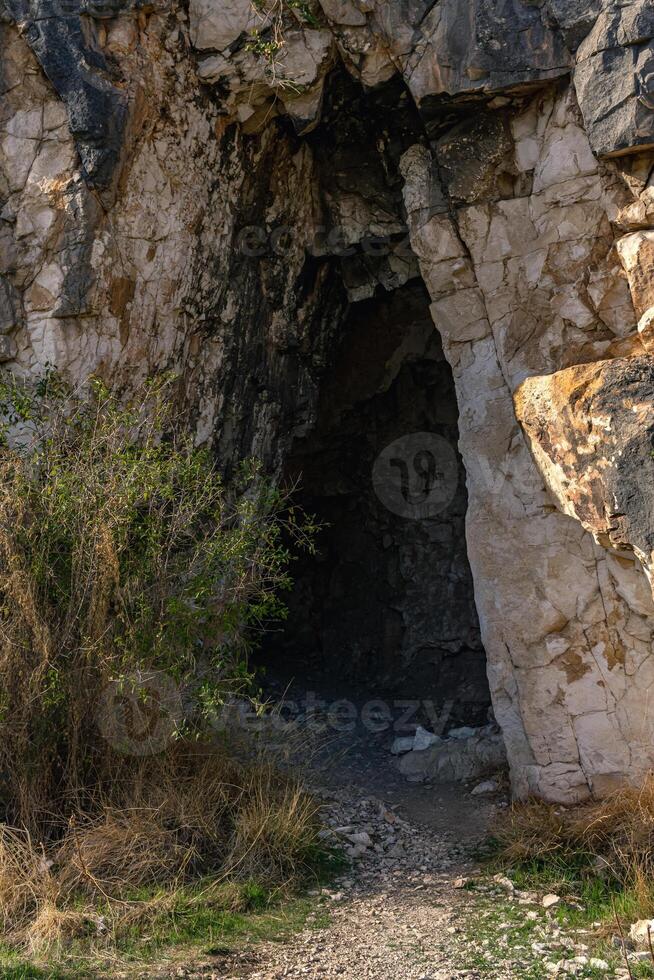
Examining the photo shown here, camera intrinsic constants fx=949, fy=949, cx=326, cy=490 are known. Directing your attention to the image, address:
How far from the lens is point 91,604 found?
4.33m

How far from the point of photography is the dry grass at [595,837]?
4152mm

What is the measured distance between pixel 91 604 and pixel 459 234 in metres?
2.76

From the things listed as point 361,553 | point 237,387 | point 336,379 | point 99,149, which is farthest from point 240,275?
point 361,553

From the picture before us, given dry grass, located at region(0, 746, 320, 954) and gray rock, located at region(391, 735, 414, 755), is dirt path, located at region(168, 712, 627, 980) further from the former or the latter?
gray rock, located at region(391, 735, 414, 755)

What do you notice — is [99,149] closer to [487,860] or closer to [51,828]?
[51,828]

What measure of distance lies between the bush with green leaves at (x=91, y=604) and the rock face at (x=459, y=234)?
1204 millimetres

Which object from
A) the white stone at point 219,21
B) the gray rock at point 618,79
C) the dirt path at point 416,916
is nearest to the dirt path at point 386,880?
the dirt path at point 416,916

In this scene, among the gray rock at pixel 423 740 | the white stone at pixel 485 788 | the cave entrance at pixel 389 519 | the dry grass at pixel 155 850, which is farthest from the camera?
the cave entrance at pixel 389 519

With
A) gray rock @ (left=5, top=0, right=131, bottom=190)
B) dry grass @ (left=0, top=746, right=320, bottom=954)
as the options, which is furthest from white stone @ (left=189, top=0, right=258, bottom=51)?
dry grass @ (left=0, top=746, right=320, bottom=954)

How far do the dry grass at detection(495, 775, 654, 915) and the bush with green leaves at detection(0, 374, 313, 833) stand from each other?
1.55 m

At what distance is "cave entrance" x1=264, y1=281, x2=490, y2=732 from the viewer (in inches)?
316

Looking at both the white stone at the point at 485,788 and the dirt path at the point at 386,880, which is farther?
the white stone at the point at 485,788

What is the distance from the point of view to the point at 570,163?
4.79 meters

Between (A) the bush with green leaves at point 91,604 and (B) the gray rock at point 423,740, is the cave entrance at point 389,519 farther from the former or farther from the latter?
(A) the bush with green leaves at point 91,604
